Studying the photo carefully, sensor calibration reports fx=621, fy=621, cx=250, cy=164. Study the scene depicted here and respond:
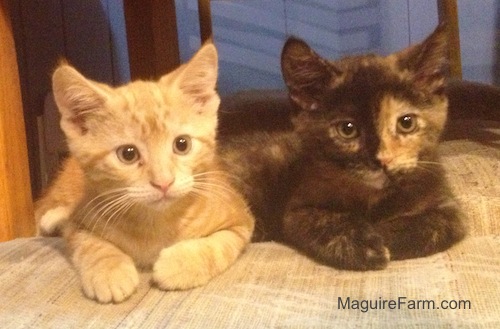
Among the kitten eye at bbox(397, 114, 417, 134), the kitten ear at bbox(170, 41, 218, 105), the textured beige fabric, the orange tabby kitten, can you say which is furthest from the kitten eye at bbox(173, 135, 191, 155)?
the kitten eye at bbox(397, 114, 417, 134)

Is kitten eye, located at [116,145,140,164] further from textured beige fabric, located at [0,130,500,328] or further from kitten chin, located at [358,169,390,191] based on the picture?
kitten chin, located at [358,169,390,191]

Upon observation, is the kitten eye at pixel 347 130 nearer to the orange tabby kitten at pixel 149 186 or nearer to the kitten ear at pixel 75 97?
the orange tabby kitten at pixel 149 186

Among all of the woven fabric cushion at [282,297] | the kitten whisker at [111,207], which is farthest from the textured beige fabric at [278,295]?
the kitten whisker at [111,207]

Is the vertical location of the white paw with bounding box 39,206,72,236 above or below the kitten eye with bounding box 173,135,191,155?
below

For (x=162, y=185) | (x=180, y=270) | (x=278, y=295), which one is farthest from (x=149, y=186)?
(x=278, y=295)

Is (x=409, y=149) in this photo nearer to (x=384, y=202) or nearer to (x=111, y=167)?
(x=384, y=202)

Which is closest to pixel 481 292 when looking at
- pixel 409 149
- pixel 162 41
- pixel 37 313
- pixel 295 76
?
pixel 409 149
